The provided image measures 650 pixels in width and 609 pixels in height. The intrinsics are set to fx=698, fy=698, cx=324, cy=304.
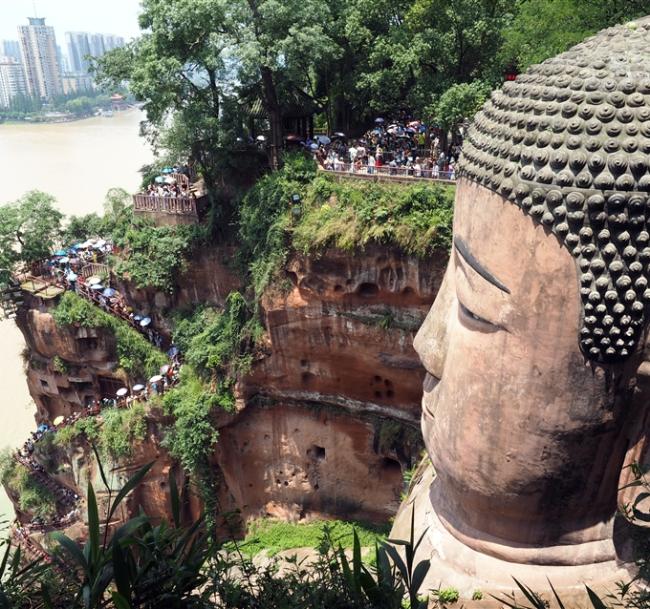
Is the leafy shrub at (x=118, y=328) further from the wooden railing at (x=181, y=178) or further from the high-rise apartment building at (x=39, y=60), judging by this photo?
the high-rise apartment building at (x=39, y=60)

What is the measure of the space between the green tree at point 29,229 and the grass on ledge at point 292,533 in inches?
403

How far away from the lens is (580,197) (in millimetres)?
5277

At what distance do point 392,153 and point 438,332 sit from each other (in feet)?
33.9

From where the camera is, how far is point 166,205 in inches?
727

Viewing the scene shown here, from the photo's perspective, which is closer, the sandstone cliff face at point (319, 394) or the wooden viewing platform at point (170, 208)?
the sandstone cliff face at point (319, 394)

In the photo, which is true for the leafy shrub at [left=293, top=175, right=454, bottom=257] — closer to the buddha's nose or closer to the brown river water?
the buddha's nose

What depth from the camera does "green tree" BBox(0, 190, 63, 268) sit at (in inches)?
798

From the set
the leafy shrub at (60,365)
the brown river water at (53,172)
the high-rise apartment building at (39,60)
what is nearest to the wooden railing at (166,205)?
the leafy shrub at (60,365)

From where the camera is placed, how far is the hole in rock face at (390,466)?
53.5 feet

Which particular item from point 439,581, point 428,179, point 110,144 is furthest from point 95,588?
point 110,144

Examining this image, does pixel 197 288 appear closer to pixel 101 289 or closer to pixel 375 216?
pixel 101 289

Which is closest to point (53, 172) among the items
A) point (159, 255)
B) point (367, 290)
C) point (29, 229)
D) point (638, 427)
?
point (29, 229)

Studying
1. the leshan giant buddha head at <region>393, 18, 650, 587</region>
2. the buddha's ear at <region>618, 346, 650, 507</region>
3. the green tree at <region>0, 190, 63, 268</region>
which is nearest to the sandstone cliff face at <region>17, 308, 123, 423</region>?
the green tree at <region>0, 190, 63, 268</region>

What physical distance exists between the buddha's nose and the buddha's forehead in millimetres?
1281
